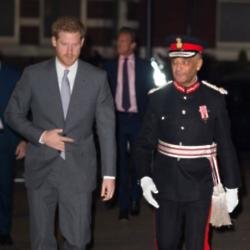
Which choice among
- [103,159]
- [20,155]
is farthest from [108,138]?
[20,155]

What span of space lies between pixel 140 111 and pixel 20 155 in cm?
184

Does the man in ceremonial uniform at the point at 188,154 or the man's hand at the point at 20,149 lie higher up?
the man in ceremonial uniform at the point at 188,154

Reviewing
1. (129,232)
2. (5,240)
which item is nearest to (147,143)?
(5,240)

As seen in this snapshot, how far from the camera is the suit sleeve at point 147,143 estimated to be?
6.78m

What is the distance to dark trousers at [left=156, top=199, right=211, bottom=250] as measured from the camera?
6652 mm

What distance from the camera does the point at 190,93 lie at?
6.71 meters

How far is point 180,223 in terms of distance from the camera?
672cm

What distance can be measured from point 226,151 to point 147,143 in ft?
1.71

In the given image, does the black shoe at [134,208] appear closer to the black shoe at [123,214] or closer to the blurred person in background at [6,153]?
the black shoe at [123,214]

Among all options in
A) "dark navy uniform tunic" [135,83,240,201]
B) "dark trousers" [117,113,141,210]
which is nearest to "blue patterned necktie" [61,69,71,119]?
"dark navy uniform tunic" [135,83,240,201]

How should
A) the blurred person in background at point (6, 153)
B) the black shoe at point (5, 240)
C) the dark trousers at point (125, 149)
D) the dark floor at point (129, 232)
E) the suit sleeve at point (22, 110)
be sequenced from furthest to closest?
1. the dark trousers at point (125, 149)
2. the dark floor at point (129, 232)
3. the black shoe at point (5, 240)
4. the blurred person in background at point (6, 153)
5. the suit sleeve at point (22, 110)

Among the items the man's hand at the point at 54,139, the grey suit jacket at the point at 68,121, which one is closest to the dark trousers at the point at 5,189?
the grey suit jacket at the point at 68,121

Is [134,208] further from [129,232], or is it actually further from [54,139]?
[54,139]

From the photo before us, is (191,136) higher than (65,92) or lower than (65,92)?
lower
